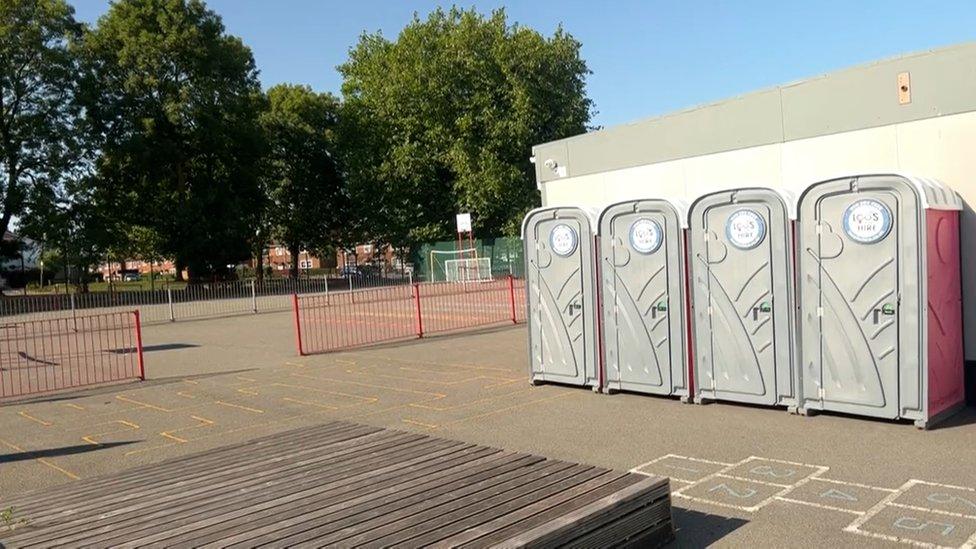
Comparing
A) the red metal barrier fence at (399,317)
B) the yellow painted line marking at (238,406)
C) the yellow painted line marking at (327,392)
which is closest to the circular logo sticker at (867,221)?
the yellow painted line marking at (327,392)

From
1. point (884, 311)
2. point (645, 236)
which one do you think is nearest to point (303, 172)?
point (645, 236)

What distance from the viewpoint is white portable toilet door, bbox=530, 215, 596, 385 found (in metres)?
9.84

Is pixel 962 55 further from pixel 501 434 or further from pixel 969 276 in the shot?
pixel 501 434

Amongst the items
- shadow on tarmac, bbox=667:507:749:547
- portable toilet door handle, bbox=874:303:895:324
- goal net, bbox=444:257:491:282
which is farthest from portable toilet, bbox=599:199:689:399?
goal net, bbox=444:257:491:282

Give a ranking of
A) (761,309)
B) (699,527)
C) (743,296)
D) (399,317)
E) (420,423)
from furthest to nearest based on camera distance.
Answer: (399,317) < (420,423) < (743,296) < (761,309) < (699,527)

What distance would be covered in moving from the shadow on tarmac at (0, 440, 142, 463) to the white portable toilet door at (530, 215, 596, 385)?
5090 millimetres

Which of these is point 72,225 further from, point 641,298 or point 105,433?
point 641,298

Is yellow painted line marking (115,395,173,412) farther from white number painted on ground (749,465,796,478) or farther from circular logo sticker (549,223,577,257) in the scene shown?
white number painted on ground (749,465,796,478)

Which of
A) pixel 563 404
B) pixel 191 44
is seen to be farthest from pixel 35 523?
pixel 191 44

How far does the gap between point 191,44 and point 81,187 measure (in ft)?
31.9

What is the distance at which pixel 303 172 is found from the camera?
53125mm

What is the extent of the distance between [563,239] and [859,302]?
3.66 m

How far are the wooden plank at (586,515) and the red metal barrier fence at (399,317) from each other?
11.5 metres

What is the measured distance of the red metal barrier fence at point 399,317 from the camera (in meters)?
17.6
